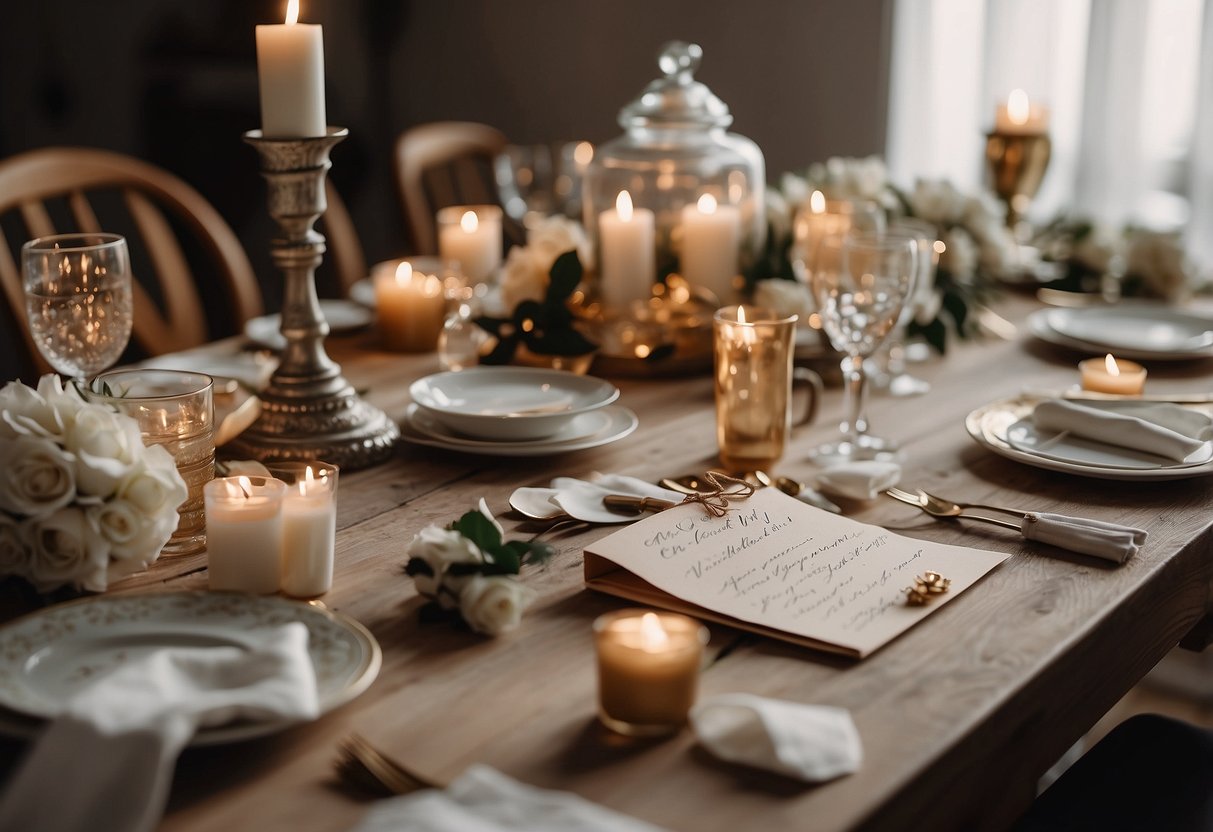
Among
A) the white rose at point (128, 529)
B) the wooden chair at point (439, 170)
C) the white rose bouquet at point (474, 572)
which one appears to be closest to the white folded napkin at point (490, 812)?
the white rose bouquet at point (474, 572)

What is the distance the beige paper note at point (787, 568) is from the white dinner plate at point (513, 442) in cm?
25

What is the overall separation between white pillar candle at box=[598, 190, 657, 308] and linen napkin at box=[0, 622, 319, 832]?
3.56 feet

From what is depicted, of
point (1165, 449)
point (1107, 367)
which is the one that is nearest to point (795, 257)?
point (1107, 367)

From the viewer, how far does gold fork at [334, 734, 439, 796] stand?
0.75 metres

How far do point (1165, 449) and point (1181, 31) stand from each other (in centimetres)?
239

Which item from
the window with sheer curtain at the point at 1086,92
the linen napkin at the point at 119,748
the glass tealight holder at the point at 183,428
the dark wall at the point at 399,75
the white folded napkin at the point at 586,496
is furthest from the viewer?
the window with sheer curtain at the point at 1086,92

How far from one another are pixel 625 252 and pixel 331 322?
51 cm

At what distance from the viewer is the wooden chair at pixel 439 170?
9.21 ft

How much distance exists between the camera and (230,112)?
10.0ft

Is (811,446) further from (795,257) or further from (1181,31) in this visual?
(1181,31)

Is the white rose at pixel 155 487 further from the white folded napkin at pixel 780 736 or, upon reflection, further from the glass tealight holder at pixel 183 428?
the white folded napkin at pixel 780 736

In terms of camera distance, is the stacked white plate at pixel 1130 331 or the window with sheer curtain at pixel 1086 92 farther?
the window with sheer curtain at pixel 1086 92

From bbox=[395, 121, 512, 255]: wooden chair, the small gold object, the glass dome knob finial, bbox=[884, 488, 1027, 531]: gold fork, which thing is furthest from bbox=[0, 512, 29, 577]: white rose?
bbox=[395, 121, 512, 255]: wooden chair

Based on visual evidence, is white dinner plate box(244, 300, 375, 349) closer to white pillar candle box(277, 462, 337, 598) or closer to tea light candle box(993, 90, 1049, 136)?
white pillar candle box(277, 462, 337, 598)
